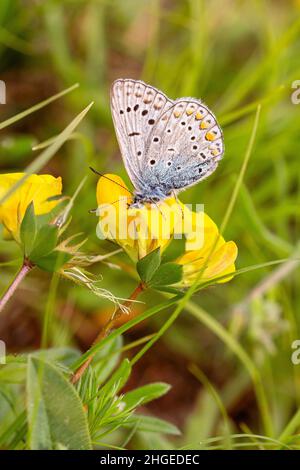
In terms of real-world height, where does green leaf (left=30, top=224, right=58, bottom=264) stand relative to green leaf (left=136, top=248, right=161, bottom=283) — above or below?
above

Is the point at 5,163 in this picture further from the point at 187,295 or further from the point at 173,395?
the point at 187,295

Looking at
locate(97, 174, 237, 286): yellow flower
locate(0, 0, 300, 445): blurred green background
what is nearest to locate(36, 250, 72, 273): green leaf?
locate(97, 174, 237, 286): yellow flower

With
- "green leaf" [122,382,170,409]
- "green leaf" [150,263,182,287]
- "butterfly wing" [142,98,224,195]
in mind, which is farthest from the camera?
"butterfly wing" [142,98,224,195]

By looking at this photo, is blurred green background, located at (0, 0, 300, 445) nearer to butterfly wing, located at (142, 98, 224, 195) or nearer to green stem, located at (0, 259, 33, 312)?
butterfly wing, located at (142, 98, 224, 195)

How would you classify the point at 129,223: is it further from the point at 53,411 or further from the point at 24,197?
the point at 53,411

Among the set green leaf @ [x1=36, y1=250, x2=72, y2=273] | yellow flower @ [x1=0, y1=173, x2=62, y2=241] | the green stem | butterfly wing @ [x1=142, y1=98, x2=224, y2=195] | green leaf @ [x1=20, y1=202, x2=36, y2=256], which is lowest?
the green stem

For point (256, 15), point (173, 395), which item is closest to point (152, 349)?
point (173, 395)
